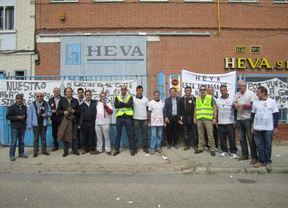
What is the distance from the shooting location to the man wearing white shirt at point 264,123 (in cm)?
539

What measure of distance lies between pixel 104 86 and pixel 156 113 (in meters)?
2.18

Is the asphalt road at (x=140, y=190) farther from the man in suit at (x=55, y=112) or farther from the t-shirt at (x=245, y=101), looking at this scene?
the man in suit at (x=55, y=112)

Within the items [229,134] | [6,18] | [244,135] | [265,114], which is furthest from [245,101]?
[6,18]

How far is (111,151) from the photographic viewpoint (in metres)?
7.18

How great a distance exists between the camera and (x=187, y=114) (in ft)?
22.9

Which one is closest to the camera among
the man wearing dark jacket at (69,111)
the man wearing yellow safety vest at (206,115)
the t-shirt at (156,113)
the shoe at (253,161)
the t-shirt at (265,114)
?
the t-shirt at (265,114)

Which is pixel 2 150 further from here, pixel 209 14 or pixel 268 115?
pixel 209 14

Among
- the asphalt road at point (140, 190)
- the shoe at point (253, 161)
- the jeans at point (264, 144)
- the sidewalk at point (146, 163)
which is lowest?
the asphalt road at point (140, 190)

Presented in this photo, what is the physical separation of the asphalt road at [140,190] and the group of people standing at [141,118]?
4.41 ft

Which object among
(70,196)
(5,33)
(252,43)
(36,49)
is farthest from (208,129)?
(5,33)

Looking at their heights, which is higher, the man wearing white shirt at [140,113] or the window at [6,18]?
the window at [6,18]

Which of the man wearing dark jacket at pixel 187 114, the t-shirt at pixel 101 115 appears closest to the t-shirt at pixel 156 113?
the man wearing dark jacket at pixel 187 114

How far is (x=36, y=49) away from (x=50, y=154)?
6.02 metres

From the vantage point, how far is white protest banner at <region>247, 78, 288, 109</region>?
7.84 metres
